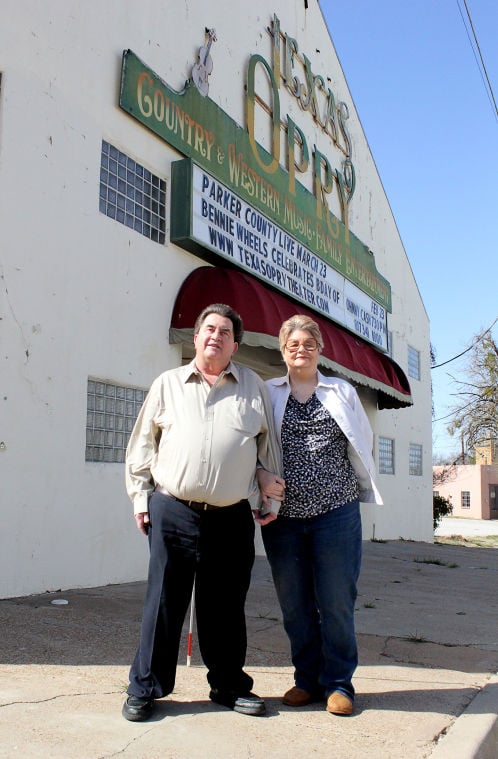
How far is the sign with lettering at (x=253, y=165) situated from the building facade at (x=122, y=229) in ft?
0.10

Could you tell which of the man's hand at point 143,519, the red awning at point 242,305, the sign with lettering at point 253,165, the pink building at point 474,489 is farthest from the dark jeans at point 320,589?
the pink building at point 474,489

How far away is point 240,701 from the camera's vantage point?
3.53 metres

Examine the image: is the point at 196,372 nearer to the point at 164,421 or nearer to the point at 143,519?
the point at 164,421

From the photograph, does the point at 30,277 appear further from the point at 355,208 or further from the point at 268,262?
the point at 355,208

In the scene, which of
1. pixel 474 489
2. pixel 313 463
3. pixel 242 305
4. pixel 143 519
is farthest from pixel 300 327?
pixel 474 489

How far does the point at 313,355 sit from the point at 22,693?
7.12 ft

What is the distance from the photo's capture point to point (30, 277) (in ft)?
20.8

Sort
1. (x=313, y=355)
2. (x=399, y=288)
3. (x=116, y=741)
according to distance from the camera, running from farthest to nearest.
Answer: (x=399, y=288) < (x=313, y=355) < (x=116, y=741)

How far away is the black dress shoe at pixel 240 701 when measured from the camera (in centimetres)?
349

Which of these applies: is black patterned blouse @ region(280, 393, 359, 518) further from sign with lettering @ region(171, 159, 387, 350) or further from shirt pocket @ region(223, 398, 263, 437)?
sign with lettering @ region(171, 159, 387, 350)

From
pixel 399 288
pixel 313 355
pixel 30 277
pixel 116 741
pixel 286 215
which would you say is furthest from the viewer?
pixel 399 288

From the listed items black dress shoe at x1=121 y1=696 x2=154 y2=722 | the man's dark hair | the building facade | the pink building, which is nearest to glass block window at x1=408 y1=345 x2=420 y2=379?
the building facade

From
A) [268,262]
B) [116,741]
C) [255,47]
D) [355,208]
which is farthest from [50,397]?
[355,208]

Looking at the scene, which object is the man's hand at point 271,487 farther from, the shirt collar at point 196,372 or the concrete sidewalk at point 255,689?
the concrete sidewalk at point 255,689
